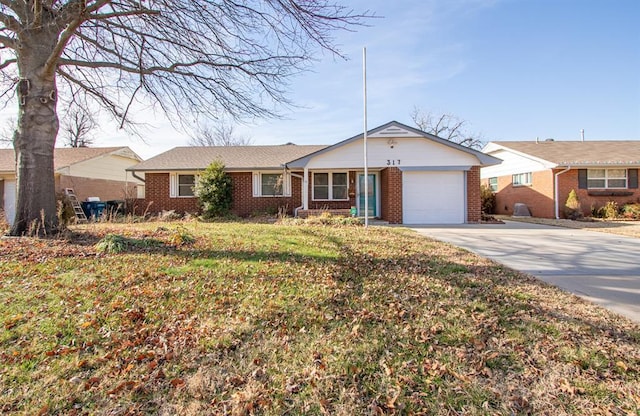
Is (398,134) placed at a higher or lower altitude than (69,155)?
lower

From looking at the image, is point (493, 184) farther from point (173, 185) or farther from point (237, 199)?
point (173, 185)

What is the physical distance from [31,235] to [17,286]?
318cm

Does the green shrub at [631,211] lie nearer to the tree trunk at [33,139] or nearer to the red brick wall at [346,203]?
the red brick wall at [346,203]

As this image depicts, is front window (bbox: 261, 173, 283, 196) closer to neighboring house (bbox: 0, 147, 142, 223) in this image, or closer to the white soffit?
the white soffit

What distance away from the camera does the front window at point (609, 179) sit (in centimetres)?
1656

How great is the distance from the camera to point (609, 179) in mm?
16578

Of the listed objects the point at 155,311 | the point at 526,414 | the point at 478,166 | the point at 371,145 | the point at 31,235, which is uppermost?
the point at 371,145

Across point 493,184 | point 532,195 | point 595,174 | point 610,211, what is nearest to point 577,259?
point 610,211

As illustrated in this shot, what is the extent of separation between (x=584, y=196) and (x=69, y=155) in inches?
1149

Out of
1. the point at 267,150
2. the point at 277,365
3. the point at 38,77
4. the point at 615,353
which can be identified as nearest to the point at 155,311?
the point at 277,365

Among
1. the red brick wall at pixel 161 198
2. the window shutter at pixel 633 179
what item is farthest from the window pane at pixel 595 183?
the red brick wall at pixel 161 198

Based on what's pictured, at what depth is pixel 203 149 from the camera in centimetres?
1914

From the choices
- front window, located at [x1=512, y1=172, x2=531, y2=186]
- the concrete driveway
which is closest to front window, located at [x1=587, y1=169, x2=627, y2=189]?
front window, located at [x1=512, y1=172, x2=531, y2=186]

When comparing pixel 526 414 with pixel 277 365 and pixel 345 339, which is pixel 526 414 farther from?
pixel 277 365
